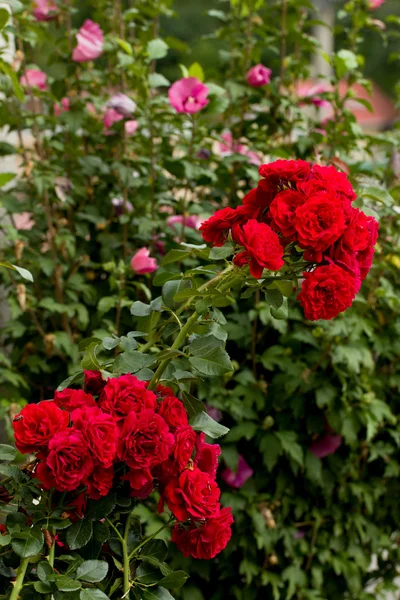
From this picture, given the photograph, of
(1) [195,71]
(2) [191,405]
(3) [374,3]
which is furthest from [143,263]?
(3) [374,3]

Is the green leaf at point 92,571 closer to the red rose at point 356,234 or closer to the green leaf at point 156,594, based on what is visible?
the green leaf at point 156,594

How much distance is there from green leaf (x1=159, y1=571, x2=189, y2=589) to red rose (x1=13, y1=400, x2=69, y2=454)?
258mm

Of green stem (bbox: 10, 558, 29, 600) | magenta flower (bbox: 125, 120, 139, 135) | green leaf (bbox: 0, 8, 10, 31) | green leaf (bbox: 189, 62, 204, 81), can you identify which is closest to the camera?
green stem (bbox: 10, 558, 29, 600)

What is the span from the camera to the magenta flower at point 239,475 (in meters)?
2.02

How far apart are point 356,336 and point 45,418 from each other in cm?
124

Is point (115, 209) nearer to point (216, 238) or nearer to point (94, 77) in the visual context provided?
point (94, 77)

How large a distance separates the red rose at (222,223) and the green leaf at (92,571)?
48 centimetres

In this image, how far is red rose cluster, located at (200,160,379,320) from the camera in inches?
36.7

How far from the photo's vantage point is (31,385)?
6.88ft

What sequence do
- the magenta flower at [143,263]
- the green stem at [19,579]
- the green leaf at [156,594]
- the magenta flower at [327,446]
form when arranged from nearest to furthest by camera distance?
the green stem at [19,579]
the green leaf at [156,594]
the magenta flower at [143,263]
the magenta flower at [327,446]

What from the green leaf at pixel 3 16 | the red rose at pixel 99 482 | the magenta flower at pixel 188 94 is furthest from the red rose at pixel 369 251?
the magenta flower at pixel 188 94

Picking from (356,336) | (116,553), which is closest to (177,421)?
(116,553)

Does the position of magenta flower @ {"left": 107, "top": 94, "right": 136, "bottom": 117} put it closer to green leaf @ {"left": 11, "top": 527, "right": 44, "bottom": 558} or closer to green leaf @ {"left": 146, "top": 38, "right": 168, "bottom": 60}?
green leaf @ {"left": 146, "top": 38, "right": 168, "bottom": 60}

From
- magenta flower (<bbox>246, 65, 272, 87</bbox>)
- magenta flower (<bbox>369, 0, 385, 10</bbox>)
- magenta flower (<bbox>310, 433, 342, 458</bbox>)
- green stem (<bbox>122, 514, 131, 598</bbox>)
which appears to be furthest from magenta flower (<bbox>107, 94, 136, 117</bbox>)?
green stem (<bbox>122, 514, 131, 598</bbox>)
